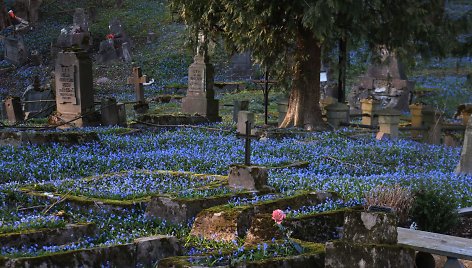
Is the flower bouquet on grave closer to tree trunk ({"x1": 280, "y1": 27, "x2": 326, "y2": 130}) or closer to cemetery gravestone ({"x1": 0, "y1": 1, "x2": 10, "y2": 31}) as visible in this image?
tree trunk ({"x1": 280, "y1": 27, "x2": 326, "y2": 130})

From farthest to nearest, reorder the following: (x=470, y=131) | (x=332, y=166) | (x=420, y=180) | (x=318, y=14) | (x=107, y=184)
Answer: (x=318, y=14)
(x=332, y=166)
(x=470, y=131)
(x=420, y=180)
(x=107, y=184)

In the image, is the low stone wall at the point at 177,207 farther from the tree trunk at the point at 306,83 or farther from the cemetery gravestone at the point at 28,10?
the cemetery gravestone at the point at 28,10

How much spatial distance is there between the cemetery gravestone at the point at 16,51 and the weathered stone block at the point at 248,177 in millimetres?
34404

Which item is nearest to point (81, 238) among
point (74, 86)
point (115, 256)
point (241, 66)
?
point (115, 256)

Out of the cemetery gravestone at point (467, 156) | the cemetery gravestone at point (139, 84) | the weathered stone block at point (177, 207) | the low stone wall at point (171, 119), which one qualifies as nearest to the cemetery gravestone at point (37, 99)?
the cemetery gravestone at point (139, 84)

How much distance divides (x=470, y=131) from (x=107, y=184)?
22.1ft

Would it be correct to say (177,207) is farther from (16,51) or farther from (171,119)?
(16,51)

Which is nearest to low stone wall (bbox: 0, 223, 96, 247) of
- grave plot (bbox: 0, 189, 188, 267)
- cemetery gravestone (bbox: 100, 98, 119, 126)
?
grave plot (bbox: 0, 189, 188, 267)

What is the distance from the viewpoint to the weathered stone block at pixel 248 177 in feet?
30.1

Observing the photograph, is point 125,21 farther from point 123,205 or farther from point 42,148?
point 123,205

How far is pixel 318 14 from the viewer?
17.2 metres

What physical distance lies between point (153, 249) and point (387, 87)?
25.1 metres

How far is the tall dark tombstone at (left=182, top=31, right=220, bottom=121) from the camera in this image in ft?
79.1

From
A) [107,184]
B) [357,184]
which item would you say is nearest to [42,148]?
[107,184]
